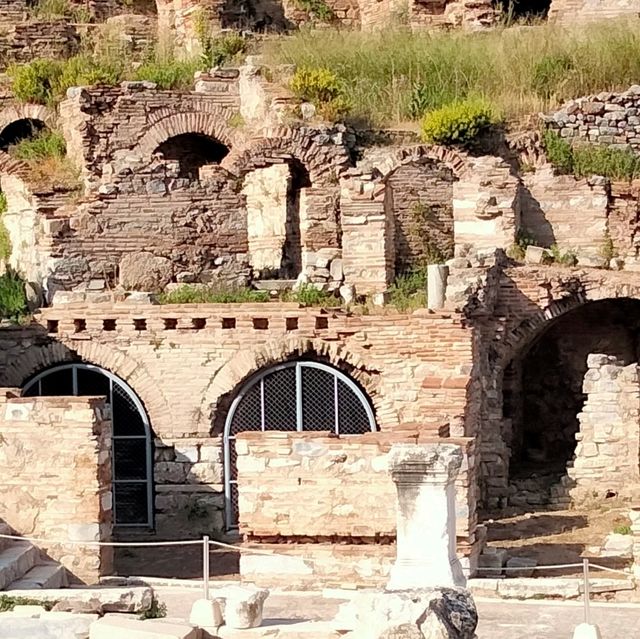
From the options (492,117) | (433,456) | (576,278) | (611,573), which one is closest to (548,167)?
(492,117)

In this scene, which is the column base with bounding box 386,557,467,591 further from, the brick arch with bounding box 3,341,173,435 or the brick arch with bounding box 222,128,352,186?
the brick arch with bounding box 222,128,352,186

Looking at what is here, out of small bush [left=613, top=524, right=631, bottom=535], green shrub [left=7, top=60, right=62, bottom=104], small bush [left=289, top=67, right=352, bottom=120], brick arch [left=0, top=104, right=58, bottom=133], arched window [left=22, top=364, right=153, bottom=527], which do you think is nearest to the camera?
small bush [left=613, top=524, right=631, bottom=535]

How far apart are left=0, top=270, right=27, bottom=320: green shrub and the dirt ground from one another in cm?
599

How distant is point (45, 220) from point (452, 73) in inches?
273

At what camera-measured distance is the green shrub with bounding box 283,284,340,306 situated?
22.1 m

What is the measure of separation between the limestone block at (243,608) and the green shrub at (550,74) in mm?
14655

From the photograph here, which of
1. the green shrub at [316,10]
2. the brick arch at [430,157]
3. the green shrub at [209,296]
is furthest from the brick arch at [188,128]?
the green shrub at [316,10]

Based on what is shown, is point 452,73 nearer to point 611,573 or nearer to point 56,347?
point 56,347

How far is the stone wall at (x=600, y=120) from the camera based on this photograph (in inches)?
1056

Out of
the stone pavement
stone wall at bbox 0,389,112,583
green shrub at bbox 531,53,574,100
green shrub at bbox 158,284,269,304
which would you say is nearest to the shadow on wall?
green shrub at bbox 158,284,269,304

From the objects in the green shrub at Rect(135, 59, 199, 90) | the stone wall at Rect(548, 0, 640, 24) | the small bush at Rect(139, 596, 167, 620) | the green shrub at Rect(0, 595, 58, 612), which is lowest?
the small bush at Rect(139, 596, 167, 620)

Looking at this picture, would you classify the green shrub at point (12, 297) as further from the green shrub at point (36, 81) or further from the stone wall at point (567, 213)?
the stone wall at point (567, 213)

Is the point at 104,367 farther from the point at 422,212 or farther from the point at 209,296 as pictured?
the point at 422,212

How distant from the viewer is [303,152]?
25.6 meters
